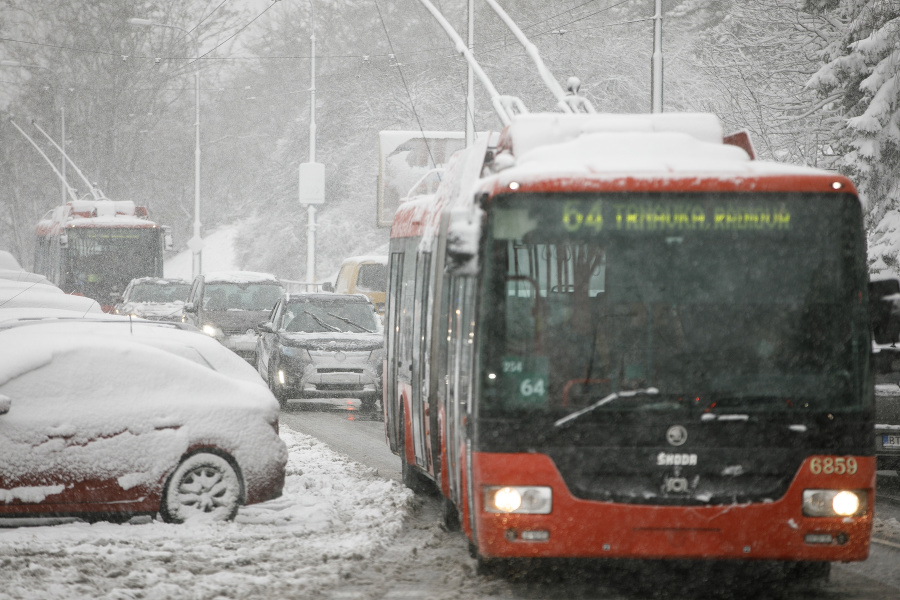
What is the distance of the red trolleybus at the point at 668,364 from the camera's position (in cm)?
754

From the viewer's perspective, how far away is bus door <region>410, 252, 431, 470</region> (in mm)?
10453

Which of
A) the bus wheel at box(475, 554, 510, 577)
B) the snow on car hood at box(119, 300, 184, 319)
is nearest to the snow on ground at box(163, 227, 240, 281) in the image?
the snow on car hood at box(119, 300, 184, 319)

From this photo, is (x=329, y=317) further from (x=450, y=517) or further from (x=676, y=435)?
(x=676, y=435)

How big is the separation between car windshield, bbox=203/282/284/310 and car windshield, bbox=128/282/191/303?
6.20 m

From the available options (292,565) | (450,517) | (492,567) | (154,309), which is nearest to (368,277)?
(154,309)

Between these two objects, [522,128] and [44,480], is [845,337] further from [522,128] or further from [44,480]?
[44,480]

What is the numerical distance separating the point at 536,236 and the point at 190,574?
289 centimetres

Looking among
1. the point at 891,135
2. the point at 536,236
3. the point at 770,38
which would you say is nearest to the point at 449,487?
the point at 536,236

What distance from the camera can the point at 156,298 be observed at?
35625 millimetres

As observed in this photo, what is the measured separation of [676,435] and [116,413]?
13.5 ft

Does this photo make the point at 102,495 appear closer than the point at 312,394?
Yes

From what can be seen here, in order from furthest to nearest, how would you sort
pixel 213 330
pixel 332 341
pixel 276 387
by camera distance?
pixel 213 330, pixel 276 387, pixel 332 341

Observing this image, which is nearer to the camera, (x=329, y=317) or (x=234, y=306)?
(x=329, y=317)

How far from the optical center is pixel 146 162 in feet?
240
